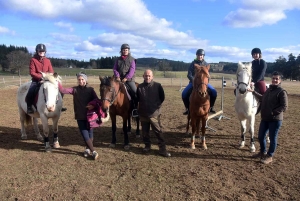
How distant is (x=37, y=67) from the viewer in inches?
243

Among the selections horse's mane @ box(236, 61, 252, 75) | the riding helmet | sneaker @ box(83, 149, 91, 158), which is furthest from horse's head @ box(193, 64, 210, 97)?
the riding helmet

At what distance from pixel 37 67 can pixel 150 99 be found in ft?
10.8

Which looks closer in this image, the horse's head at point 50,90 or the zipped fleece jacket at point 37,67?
the horse's head at point 50,90

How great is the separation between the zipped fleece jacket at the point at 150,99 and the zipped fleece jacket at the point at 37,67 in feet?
9.33

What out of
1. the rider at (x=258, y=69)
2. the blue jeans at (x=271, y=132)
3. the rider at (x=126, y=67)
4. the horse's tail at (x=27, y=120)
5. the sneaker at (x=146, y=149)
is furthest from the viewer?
the horse's tail at (x=27, y=120)

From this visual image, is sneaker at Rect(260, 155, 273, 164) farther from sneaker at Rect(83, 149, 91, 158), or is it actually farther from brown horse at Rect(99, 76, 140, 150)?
sneaker at Rect(83, 149, 91, 158)

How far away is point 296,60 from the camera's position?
3391 centimetres

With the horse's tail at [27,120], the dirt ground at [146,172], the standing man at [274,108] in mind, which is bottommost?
the dirt ground at [146,172]

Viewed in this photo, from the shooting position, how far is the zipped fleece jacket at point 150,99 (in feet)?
18.7

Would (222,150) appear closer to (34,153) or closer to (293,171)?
(293,171)

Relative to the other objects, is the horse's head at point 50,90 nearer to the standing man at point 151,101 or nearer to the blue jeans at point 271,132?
the standing man at point 151,101

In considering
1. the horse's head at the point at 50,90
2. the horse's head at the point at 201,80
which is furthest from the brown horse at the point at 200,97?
the horse's head at the point at 50,90

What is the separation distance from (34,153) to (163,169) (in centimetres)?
354

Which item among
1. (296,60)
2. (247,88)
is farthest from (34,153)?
(296,60)
